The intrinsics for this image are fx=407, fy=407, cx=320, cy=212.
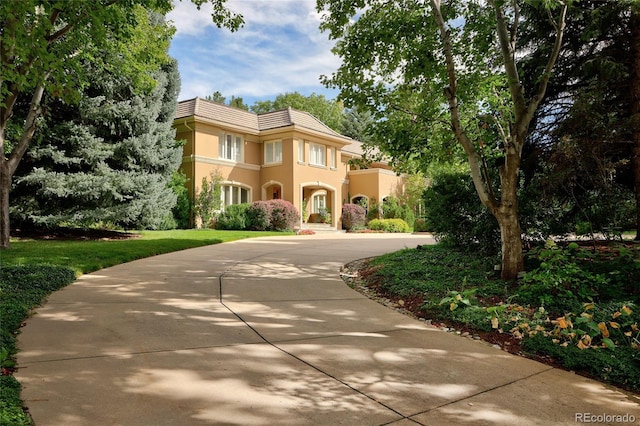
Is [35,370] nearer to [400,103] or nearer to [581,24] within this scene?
[400,103]

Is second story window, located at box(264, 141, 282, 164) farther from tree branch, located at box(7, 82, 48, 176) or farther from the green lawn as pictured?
tree branch, located at box(7, 82, 48, 176)

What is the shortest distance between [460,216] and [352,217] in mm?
17511

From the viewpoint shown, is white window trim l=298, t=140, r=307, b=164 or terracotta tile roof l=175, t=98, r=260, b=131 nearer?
terracotta tile roof l=175, t=98, r=260, b=131

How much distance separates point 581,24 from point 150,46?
11.2m

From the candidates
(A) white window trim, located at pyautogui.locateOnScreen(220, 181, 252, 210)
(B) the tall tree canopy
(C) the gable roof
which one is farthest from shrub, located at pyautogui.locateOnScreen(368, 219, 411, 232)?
(B) the tall tree canopy

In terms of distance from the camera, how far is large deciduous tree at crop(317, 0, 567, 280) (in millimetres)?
6062

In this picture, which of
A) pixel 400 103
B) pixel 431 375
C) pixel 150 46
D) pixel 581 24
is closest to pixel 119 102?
pixel 150 46

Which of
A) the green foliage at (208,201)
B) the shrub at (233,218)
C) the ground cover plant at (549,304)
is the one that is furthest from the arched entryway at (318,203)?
the ground cover plant at (549,304)

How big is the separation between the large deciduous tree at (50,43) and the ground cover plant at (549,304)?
6.27m

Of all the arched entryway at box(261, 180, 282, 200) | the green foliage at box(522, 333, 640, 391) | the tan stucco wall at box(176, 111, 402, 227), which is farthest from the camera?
the arched entryway at box(261, 180, 282, 200)

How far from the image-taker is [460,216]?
8.20 m

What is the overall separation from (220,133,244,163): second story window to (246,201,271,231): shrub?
3633mm

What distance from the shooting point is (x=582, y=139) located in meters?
6.07

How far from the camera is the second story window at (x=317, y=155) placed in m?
24.5
